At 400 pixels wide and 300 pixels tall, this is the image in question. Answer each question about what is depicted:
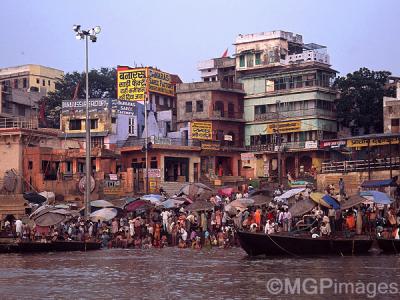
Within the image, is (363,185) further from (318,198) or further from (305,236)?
(305,236)

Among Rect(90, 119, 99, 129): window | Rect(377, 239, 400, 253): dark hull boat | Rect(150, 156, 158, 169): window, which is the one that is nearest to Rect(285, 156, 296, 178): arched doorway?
Rect(150, 156, 158, 169): window

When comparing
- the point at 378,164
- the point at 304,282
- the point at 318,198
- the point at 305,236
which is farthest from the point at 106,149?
the point at 304,282

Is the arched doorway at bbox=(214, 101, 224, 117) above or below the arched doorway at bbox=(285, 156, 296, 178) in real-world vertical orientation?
above

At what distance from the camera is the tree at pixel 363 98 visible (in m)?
54.9

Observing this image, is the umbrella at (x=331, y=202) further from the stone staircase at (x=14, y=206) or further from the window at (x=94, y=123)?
the window at (x=94, y=123)

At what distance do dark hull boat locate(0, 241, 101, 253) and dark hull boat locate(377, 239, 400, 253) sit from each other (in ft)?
37.0

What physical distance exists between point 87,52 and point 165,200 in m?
7.93

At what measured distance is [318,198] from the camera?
28281 mm

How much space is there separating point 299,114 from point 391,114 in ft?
24.8

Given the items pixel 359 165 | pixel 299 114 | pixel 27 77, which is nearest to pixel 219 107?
pixel 299 114

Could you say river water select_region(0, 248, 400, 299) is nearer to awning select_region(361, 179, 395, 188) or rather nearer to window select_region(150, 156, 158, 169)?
awning select_region(361, 179, 395, 188)

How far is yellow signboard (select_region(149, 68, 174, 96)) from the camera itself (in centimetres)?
5944

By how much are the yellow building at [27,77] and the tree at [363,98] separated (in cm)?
3352

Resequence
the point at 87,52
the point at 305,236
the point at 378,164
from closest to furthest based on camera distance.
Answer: the point at 305,236 → the point at 87,52 → the point at 378,164
